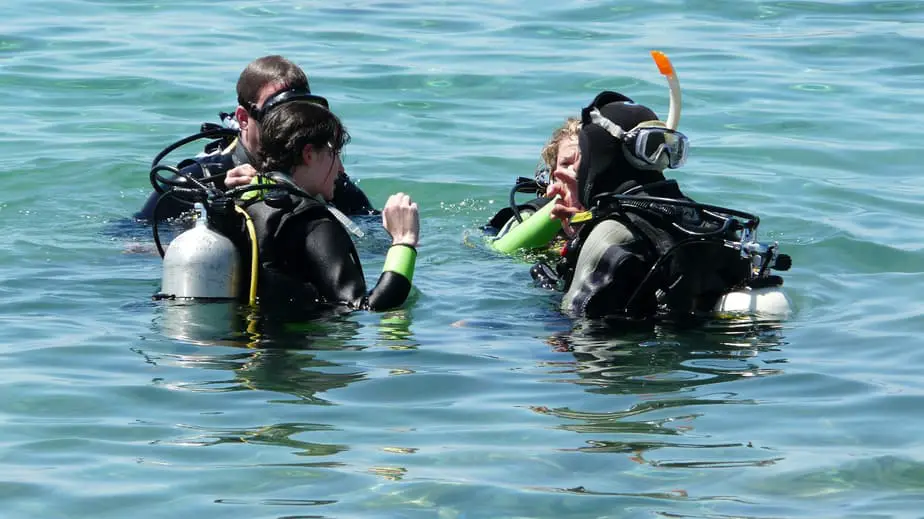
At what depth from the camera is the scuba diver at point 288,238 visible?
238 inches

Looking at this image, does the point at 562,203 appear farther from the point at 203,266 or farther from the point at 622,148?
the point at 203,266

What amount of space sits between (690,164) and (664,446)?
5.80 meters

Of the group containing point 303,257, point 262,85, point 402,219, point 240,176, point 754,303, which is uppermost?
point 262,85

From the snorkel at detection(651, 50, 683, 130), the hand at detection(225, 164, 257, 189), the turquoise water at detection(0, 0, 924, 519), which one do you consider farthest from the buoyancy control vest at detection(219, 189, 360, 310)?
the snorkel at detection(651, 50, 683, 130)

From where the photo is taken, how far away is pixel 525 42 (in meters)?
14.7

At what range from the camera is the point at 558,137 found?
754cm

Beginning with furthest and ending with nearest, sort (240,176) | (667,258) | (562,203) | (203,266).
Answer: (562,203)
(240,176)
(667,258)
(203,266)

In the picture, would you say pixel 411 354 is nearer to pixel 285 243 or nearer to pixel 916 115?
pixel 285 243

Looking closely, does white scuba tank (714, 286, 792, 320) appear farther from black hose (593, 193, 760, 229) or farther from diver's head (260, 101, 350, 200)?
diver's head (260, 101, 350, 200)

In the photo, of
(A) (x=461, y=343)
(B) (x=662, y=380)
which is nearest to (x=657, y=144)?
(B) (x=662, y=380)

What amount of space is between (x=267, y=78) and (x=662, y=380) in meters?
2.76

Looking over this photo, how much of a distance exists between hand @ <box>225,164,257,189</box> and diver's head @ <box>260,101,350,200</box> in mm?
145

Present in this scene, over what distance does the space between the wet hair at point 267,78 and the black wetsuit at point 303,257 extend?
132cm

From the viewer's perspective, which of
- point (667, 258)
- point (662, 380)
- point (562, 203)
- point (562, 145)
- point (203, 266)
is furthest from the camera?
point (562, 145)
